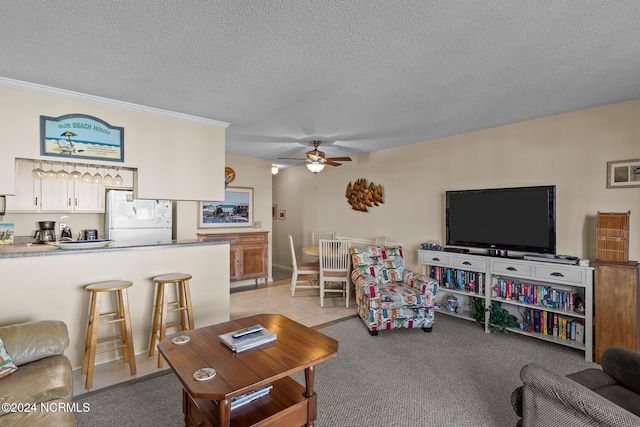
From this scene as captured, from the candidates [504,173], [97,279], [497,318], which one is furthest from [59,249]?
[504,173]

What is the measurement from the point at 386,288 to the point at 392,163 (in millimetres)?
2209

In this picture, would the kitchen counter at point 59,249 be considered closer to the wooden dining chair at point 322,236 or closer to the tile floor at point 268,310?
the tile floor at point 268,310

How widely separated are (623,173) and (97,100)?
497 cm

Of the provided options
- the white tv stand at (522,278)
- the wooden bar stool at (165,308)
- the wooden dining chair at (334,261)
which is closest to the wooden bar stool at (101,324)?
the wooden bar stool at (165,308)

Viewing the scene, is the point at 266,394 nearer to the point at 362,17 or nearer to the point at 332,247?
the point at 362,17

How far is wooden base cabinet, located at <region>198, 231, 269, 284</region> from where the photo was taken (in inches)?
221

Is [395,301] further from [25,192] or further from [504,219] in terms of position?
[25,192]

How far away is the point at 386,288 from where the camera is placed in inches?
149

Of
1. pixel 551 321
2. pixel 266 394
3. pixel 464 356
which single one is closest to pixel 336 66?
pixel 266 394

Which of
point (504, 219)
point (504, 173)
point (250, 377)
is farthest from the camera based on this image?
point (504, 173)

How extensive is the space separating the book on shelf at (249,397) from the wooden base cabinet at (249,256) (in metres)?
3.75

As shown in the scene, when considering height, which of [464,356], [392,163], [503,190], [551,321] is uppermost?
[392,163]

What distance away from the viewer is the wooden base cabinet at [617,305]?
2.73 m

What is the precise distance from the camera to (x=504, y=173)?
3891 mm
